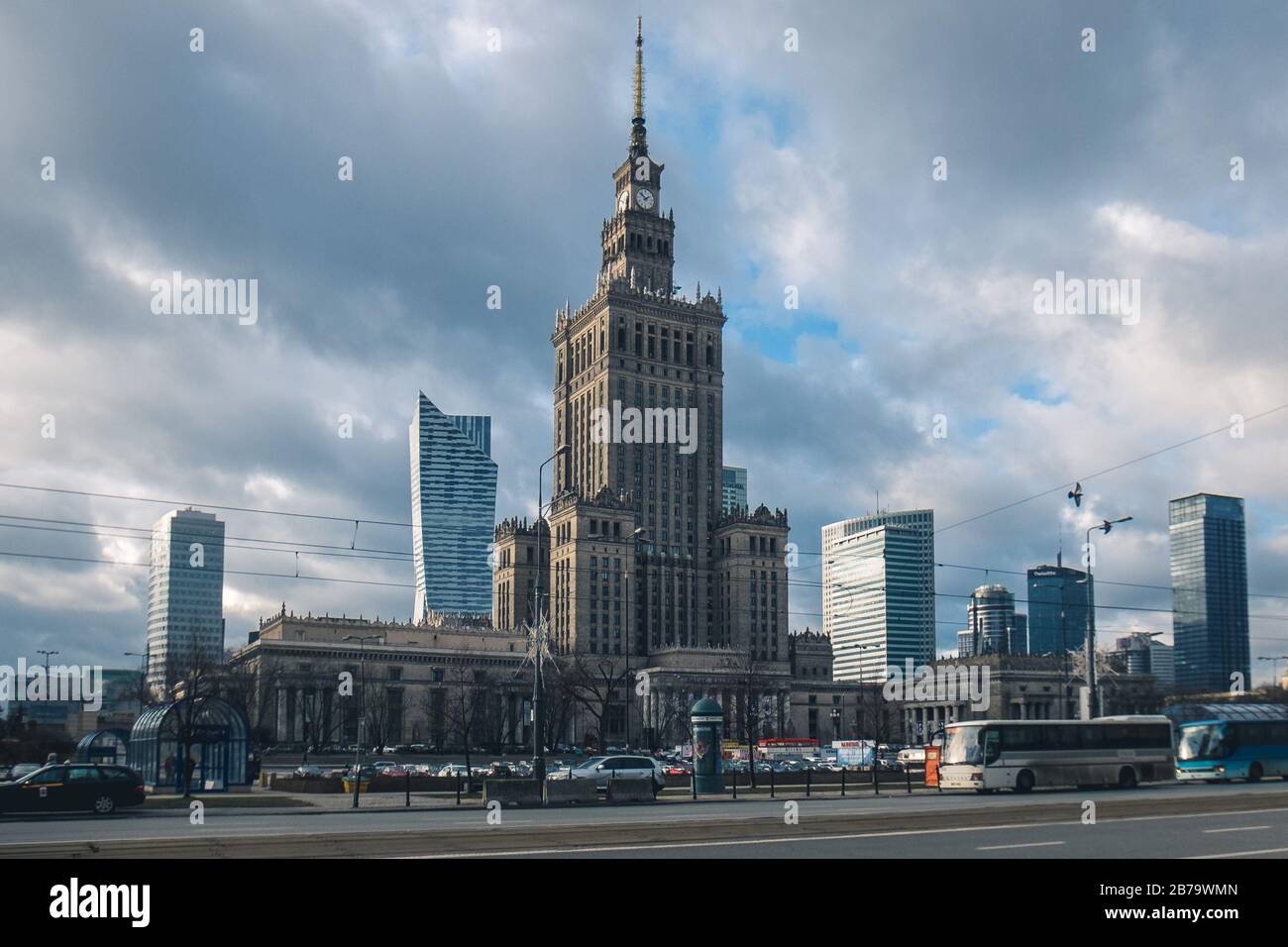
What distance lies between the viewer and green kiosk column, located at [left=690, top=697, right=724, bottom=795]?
1932 inches

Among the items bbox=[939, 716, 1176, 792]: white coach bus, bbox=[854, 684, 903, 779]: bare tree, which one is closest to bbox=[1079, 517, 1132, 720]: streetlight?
bbox=[939, 716, 1176, 792]: white coach bus

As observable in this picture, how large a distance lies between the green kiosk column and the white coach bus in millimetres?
9572

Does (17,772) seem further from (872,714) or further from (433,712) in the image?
(872,714)

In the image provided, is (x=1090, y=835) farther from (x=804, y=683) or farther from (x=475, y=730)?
(x=804, y=683)

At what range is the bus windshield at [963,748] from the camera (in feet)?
157

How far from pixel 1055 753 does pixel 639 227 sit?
139 meters

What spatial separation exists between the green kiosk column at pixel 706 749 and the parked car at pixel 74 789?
21.5 meters

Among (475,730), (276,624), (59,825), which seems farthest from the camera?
(276,624)

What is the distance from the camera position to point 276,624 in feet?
507

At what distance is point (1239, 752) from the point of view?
187ft

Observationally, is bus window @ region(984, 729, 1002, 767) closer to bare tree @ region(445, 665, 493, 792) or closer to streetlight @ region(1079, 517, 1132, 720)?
streetlight @ region(1079, 517, 1132, 720)
